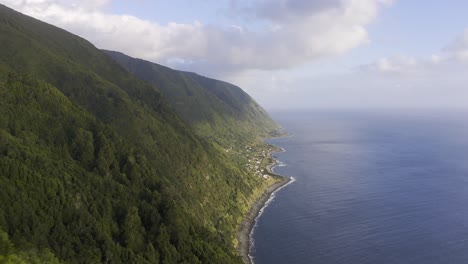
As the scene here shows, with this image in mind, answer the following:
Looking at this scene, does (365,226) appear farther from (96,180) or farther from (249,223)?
(96,180)

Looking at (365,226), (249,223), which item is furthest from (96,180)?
(365,226)

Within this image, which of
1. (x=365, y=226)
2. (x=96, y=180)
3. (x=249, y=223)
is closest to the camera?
(x=96, y=180)

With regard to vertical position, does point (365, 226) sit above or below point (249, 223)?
above

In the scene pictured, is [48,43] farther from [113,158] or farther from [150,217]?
[150,217]

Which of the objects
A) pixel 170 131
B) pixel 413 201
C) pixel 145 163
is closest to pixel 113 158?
pixel 145 163

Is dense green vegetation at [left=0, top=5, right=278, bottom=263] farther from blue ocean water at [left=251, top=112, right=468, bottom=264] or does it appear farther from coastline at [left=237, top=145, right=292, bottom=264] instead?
blue ocean water at [left=251, top=112, right=468, bottom=264]

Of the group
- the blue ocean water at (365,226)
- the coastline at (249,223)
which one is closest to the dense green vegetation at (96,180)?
the coastline at (249,223)

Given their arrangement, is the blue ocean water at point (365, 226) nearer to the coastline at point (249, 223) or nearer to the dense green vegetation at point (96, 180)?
the coastline at point (249, 223)

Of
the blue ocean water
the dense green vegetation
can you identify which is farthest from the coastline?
the dense green vegetation
